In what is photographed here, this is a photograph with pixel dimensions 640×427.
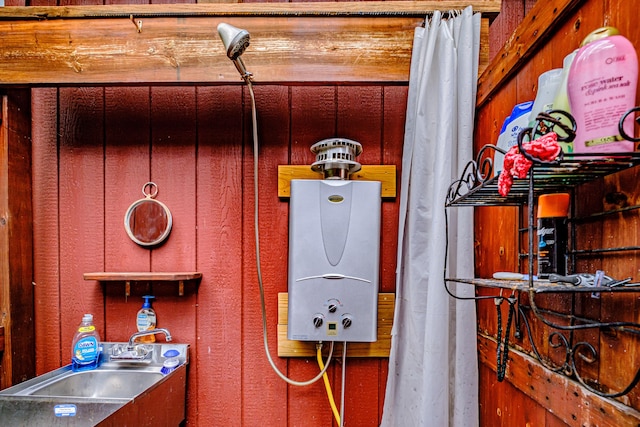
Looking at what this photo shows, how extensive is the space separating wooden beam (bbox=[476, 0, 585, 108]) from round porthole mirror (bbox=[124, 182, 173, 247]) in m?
1.12

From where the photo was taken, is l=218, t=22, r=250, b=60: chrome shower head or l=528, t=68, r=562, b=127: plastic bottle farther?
l=218, t=22, r=250, b=60: chrome shower head

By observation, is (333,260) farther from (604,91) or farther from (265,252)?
(604,91)

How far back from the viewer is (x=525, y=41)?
0.81 metres

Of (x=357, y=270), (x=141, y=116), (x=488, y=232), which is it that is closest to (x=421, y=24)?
(x=488, y=232)

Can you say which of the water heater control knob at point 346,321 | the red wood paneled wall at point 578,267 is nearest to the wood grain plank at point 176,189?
the water heater control knob at point 346,321

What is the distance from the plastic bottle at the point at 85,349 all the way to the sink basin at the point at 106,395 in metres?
0.02

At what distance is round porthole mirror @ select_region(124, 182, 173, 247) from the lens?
1.31 m

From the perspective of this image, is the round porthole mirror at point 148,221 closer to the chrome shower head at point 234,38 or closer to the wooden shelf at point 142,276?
the wooden shelf at point 142,276

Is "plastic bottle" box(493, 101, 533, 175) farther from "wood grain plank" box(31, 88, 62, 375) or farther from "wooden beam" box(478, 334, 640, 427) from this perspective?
"wood grain plank" box(31, 88, 62, 375)

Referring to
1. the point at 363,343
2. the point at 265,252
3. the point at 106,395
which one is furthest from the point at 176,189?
the point at 363,343

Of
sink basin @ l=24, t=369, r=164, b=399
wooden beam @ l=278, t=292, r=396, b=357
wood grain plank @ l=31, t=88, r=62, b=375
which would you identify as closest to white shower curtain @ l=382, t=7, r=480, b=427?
wooden beam @ l=278, t=292, r=396, b=357

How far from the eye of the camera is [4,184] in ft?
4.09

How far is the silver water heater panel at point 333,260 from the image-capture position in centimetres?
112

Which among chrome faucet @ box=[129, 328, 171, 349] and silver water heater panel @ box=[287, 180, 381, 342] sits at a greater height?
silver water heater panel @ box=[287, 180, 381, 342]
